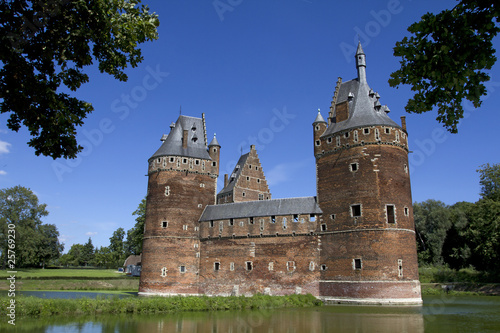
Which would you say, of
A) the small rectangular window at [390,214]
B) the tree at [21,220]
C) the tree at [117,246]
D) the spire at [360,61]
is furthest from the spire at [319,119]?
the tree at [117,246]

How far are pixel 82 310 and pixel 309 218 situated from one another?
19.0 metres

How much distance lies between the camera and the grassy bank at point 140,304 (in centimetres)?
2177

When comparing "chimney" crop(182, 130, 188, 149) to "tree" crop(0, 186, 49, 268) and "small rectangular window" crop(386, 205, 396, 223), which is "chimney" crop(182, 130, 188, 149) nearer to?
"small rectangular window" crop(386, 205, 396, 223)

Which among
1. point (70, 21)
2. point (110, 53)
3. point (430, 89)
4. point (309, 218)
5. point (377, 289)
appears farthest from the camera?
point (309, 218)

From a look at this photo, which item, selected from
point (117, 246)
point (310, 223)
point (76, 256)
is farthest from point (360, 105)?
point (76, 256)

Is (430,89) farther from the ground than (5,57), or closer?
closer

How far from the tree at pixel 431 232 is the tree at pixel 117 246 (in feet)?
246

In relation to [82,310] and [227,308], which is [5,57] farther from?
[227,308]

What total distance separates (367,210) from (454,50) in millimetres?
24251

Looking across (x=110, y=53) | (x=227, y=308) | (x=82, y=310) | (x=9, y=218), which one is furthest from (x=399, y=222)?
(x=9, y=218)

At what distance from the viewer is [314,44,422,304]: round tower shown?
29812 millimetres

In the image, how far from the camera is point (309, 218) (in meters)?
34.1

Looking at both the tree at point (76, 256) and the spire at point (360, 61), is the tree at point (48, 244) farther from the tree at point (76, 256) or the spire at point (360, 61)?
the spire at point (360, 61)

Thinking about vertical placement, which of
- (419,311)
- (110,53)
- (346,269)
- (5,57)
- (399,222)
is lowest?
(419,311)
